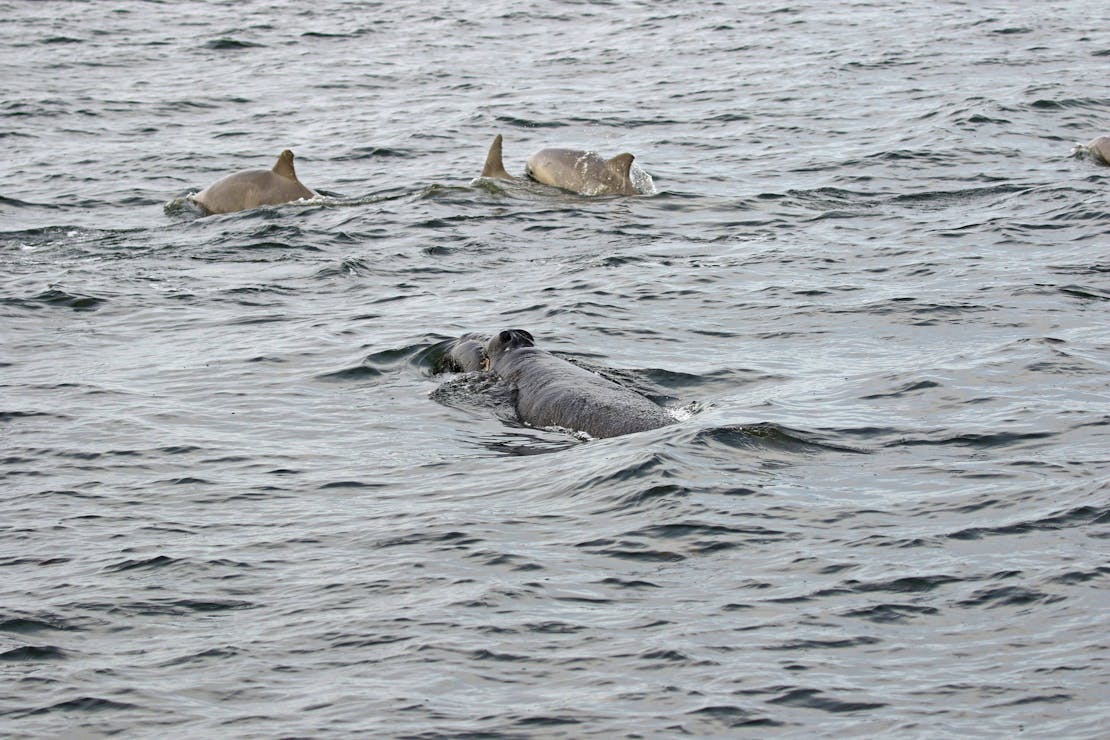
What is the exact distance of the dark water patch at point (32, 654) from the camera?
8211 mm

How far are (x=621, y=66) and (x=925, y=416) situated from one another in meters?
21.2

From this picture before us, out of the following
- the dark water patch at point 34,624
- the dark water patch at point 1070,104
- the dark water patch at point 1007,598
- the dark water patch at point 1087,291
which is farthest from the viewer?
the dark water patch at point 1070,104

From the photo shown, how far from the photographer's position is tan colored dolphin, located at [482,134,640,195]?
68.1 ft

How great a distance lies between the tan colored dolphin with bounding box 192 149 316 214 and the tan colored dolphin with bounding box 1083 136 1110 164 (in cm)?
1013

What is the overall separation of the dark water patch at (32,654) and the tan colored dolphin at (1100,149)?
1612 centimetres

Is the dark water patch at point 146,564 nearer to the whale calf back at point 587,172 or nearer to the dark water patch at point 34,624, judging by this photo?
the dark water patch at point 34,624

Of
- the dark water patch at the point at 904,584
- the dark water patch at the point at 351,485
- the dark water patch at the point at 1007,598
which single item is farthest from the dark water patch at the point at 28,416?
the dark water patch at the point at 1007,598

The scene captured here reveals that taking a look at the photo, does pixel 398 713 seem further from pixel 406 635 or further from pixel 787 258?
pixel 787 258

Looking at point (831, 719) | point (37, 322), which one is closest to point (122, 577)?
point (831, 719)

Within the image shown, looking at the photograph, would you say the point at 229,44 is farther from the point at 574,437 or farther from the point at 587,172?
the point at 574,437

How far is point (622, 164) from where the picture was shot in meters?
20.6

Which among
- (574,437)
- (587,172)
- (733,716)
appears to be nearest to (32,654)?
(733,716)

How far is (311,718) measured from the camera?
7.39m

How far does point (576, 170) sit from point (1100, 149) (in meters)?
6.68
